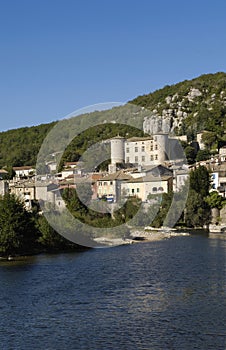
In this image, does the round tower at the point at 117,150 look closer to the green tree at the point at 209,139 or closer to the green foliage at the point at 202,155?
the green foliage at the point at 202,155

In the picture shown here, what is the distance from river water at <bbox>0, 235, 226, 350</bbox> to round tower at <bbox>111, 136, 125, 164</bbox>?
49.4ft

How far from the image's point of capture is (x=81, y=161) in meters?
31.5

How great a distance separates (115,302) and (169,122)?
33.8 meters

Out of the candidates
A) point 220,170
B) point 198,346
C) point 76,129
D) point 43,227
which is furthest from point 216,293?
point 220,170

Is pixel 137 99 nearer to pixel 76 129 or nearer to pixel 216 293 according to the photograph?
pixel 76 129

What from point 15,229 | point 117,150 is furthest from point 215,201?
point 15,229

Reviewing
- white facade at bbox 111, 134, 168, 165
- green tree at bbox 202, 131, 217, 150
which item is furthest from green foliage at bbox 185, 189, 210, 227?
green tree at bbox 202, 131, 217, 150

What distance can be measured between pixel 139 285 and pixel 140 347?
335cm

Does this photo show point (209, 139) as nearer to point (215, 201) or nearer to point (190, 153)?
point (190, 153)

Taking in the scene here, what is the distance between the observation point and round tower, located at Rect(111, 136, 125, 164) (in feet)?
95.1

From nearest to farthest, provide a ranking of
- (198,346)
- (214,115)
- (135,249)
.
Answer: (198,346), (135,249), (214,115)

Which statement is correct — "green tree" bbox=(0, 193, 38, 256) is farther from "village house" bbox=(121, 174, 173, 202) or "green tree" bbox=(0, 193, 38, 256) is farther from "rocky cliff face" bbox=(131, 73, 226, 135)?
"rocky cliff face" bbox=(131, 73, 226, 135)

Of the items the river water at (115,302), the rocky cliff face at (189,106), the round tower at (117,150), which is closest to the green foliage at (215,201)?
the round tower at (117,150)

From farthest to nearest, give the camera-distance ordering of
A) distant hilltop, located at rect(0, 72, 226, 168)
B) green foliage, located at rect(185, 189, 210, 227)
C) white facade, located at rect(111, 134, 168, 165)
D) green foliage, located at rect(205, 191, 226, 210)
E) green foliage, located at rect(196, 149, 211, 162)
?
distant hilltop, located at rect(0, 72, 226, 168), green foliage, located at rect(196, 149, 211, 162), white facade, located at rect(111, 134, 168, 165), green foliage, located at rect(205, 191, 226, 210), green foliage, located at rect(185, 189, 210, 227)
